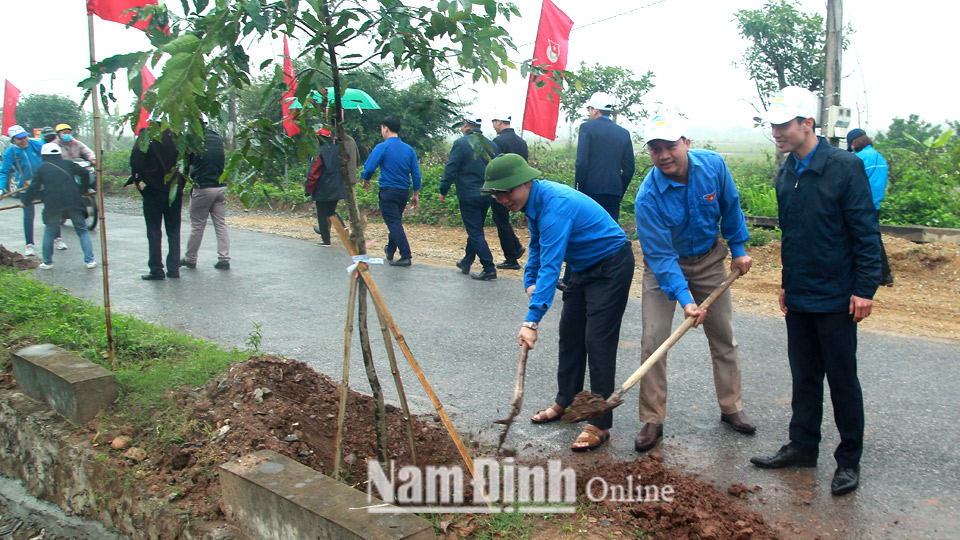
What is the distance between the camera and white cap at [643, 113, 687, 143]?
12.8 feet

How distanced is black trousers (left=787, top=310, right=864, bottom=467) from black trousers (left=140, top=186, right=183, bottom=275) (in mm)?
7051

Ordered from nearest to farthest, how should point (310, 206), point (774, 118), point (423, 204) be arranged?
point (774, 118), point (423, 204), point (310, 206)

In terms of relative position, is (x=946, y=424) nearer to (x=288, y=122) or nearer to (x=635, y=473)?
(x=635, y=473)

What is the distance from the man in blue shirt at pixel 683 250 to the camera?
399 centimetres

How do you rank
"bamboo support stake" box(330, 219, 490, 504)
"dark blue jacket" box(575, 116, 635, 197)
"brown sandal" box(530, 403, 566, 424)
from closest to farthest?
"bamboo support stake" box(330, 219, 490, 504) → "brown sandal" box(530, 403, 566, 424) → "dark blue jacket" box(575, 116, 635, 197)

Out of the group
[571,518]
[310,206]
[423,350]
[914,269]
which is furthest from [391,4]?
[310,206]

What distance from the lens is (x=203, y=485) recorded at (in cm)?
369

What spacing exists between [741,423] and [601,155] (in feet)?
14.1

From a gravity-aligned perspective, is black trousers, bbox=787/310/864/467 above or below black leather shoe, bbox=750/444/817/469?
above

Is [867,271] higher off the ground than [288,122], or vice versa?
[288,122]

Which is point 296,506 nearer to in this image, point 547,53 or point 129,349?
point 129,349

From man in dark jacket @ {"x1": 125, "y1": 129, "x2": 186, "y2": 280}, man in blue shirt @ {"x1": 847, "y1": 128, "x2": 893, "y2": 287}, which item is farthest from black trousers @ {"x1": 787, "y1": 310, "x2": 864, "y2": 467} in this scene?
man in dark jacket @ {"x1": 125, "y1": 129, "x2": 186, "y2": 280}

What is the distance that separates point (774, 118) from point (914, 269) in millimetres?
6473

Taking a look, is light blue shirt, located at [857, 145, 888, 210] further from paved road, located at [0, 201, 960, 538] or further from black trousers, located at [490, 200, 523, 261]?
black trousers, located at [490, 200, 523, 261]
